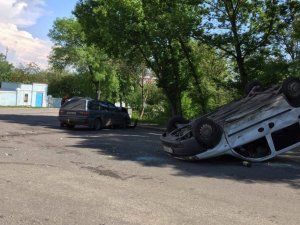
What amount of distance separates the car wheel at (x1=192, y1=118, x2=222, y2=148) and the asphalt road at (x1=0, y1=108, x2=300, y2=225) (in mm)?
561

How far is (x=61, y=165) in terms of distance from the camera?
1027 cm

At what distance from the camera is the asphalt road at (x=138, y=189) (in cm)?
628

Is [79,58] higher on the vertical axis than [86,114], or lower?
higher

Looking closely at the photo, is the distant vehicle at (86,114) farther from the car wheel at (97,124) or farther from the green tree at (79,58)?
the green tree at (79,58)

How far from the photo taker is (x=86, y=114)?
21.8 m

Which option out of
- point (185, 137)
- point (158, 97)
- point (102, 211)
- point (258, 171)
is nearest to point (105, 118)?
point (185, 137)

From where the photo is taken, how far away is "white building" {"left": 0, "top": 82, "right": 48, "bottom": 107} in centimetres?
6318

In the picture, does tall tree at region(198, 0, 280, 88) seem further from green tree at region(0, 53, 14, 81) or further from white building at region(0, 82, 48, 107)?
green tree at region(0, 53, 14, 81)

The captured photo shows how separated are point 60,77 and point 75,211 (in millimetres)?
75705

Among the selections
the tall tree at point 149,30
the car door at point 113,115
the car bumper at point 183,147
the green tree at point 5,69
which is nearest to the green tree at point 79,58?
the tall tree at point 149,30

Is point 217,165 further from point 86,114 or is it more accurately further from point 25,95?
point 25,95

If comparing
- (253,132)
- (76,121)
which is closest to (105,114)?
(76,121)

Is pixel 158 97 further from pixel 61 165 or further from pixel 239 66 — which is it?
pixel 61 165

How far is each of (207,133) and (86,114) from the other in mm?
11595
